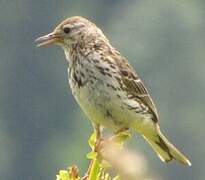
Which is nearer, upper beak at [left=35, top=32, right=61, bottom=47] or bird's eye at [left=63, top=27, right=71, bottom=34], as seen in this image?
upper beak at [left=35, top=32, right=61, bottom=47]

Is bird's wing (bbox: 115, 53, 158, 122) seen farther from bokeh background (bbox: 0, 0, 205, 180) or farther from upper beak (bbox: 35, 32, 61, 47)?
bokeh background (bbox: 0, 0, 205, 180)

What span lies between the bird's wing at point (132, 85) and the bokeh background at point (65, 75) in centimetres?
2653

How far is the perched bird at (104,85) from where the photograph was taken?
18.1 ft

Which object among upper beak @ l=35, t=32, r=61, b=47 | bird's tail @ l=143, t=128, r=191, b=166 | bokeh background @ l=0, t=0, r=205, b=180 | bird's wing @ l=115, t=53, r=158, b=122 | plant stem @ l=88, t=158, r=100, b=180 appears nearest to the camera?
plant stem @ l=88, t=158, r=100, b=180

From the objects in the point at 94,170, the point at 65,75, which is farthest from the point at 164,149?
the point at 65,75

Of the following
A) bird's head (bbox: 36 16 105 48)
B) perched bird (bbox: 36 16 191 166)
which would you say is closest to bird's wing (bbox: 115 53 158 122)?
perched bird (bbox: 36 16 191 166)

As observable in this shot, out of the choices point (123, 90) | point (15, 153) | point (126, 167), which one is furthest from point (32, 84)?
point (126, 167)

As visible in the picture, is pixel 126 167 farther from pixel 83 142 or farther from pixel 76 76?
pixel 83 142

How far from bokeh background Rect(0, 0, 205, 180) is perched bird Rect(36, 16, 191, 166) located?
26.6 metres

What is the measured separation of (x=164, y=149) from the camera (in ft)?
19.1

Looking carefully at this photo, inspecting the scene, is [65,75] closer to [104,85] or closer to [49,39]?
[104,85]

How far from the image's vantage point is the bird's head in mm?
5473

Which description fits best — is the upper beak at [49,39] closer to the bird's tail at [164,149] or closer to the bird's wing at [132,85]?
the bird's wing at [132,85]

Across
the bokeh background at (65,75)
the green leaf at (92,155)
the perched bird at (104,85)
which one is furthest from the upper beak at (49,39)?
the bokeh background at (65,75)
